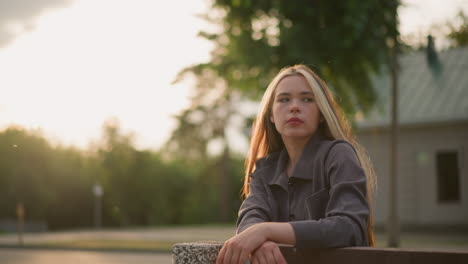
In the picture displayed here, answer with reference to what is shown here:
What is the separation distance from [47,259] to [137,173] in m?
29.0

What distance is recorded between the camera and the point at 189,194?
151 ft

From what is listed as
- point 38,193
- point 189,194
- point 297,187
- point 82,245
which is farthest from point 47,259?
point 189,194

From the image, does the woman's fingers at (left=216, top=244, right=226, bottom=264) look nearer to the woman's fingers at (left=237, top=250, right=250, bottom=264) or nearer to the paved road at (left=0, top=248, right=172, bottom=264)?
the woman's fingers at (left=237, top=250, right=250, bottom=264)

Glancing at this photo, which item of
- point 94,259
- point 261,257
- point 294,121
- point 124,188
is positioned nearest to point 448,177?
point 94,259

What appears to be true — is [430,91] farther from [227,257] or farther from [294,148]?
[227,257]

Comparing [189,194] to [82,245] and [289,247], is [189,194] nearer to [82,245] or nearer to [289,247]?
[82,245]

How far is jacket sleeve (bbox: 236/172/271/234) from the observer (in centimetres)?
232

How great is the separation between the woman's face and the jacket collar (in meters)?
0.04

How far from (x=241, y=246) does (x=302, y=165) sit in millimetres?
540

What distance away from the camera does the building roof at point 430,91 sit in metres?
20.4

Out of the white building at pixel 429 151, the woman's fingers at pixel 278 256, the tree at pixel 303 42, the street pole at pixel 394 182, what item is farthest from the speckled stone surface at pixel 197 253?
the white building at pixel 429 151

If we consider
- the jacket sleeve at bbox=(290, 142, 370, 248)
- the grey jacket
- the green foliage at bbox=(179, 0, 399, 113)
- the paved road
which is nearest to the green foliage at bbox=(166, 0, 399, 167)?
the green foliage at bbox=(179, 0, 399, 113)

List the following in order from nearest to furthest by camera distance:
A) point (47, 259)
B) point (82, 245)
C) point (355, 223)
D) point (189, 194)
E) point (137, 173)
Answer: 1. point (355, 223)
2. point (47, 259)
3. point (82, 245)
4. point (137, 173)
5. point (189, 194)

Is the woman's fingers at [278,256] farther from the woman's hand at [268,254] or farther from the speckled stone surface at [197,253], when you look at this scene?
the speckled stone surface at [197,253]
